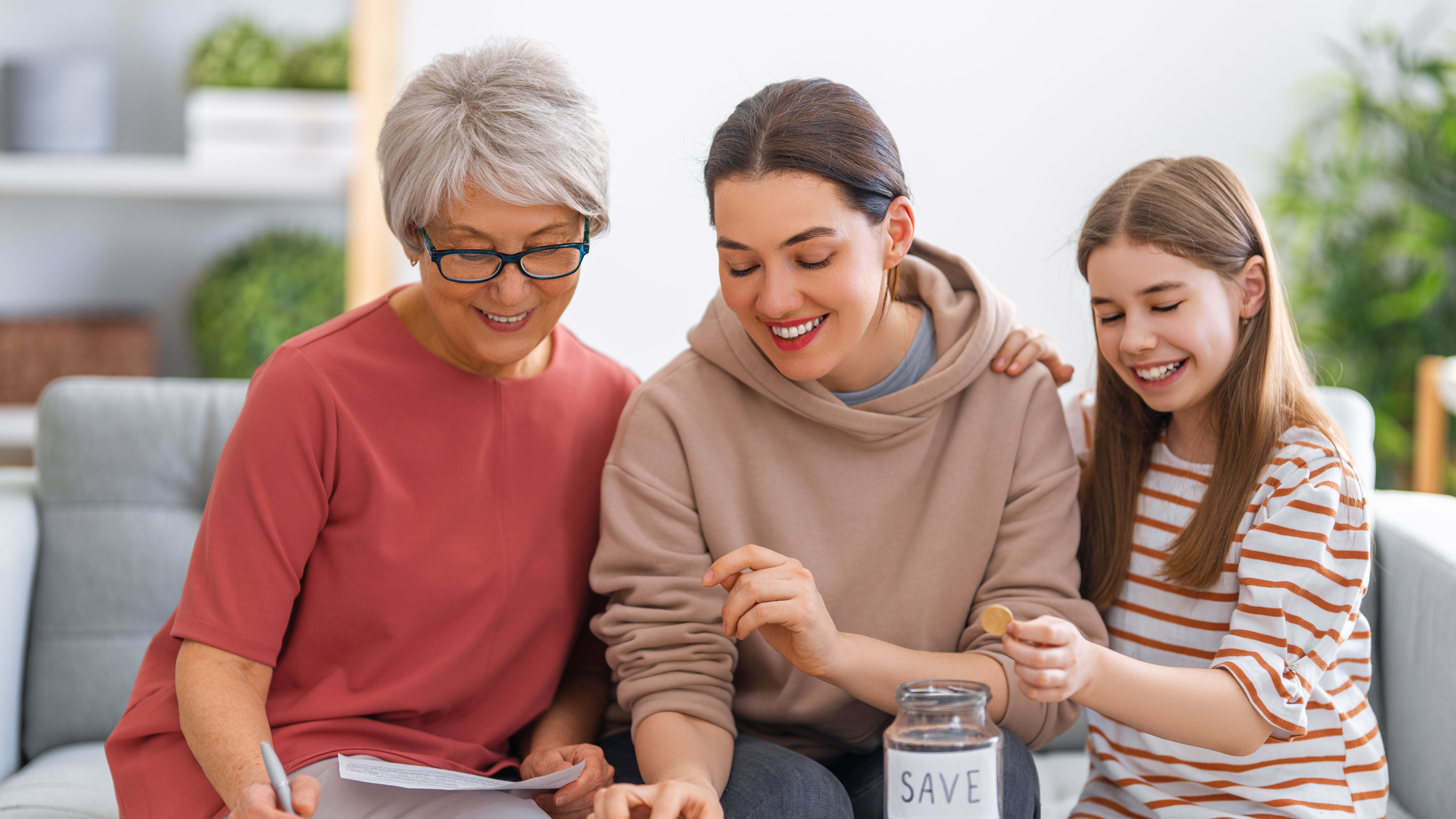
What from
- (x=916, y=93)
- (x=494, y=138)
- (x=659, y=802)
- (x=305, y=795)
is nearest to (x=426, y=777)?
(x=305, y=795)

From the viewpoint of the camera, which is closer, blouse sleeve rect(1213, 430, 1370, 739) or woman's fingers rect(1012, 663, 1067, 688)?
woman's fingers rect(1012, 663, 1067, 688)

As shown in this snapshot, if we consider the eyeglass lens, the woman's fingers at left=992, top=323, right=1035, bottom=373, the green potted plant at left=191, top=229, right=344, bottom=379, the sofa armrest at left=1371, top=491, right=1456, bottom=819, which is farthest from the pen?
the green potted plant at left=191, top=229, right=344, bottom=379

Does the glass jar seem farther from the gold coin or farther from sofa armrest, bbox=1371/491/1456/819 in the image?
sofa armrest, bbox=1371/491/1456/819

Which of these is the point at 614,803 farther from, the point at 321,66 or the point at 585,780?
the point at 321,66

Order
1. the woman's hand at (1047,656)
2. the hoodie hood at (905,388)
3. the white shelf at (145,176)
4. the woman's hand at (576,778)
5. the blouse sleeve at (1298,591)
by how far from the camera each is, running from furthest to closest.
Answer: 1. the white shelf at (145,176)
2. the hoodie hood at (905,388)
3. the woman's hand at (576,778)
4. the blouse sleeve at (1298,591)
5. the woman's hand at (1047,656)

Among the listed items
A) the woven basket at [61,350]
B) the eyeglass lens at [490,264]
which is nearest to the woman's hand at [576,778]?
the eyeglass lens at [490,264]

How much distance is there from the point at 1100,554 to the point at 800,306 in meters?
0.49

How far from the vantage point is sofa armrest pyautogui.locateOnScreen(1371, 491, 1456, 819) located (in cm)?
133

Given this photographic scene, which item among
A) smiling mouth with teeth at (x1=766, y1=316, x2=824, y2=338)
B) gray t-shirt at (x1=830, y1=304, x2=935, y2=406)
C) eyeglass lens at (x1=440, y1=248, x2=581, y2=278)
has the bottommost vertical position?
gray t-shirt at (x1=830, y1=304, x2=935, y2=406)

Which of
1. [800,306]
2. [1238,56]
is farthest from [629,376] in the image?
[1238,56]

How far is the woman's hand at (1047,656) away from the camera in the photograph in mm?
958

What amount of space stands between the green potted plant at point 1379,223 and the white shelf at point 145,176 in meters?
2.19

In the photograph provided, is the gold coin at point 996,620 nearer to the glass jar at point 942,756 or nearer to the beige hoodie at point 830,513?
the glass jar at point 942,756

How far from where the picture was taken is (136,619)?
1.61m
